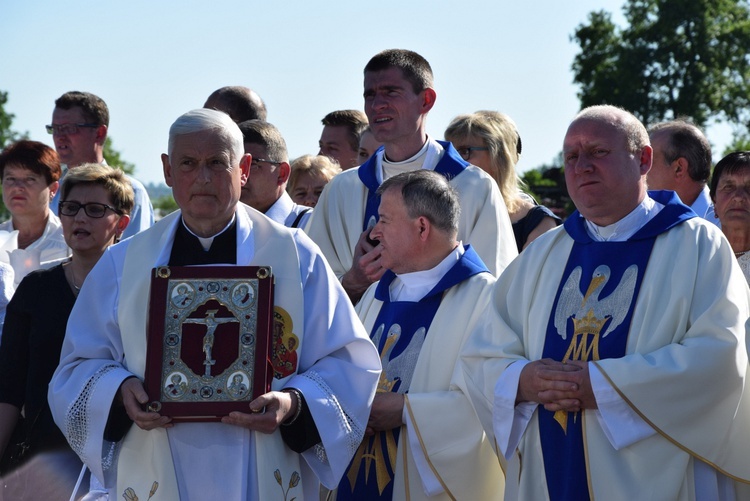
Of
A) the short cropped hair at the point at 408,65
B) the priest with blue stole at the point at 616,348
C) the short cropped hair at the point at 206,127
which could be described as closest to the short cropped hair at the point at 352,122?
the short cropped hair at the point at 408,65

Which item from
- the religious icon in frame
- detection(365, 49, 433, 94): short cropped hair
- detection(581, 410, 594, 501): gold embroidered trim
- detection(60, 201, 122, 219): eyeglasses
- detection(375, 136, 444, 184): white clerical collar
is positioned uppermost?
detection(365, 49, 433, 94): short cropped hair

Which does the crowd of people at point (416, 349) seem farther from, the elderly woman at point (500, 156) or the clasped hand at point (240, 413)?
the elderly woman at point (500, 156)

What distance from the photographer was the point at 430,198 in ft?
19.6

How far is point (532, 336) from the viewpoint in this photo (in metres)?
5.70

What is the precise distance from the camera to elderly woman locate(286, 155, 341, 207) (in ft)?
29.5

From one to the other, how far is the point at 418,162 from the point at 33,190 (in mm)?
2693

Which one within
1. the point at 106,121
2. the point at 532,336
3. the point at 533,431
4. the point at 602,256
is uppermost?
the point at 106,121

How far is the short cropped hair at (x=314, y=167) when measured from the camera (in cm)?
897

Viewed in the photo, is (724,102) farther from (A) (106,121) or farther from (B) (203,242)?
(B) (203,242)

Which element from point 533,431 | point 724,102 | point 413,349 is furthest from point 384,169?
point 724,102

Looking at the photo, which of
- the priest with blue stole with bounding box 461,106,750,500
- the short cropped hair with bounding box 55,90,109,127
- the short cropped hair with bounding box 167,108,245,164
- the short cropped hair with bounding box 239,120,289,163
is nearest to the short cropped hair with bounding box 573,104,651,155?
the priest with blue stole with bounding box 461,106,750,500

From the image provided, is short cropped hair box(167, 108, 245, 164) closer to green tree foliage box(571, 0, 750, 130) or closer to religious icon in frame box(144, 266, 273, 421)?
religious icon in frame box(144, 266, 273, 421)

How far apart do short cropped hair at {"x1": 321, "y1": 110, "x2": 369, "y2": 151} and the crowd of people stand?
2.91m

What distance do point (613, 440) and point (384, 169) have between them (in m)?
2.75
